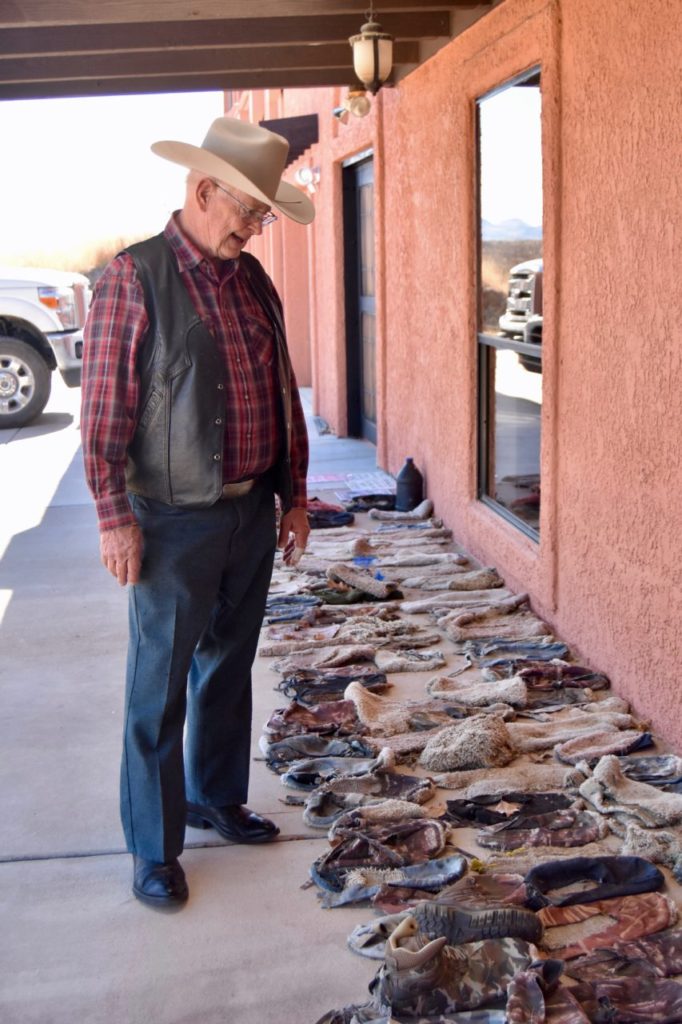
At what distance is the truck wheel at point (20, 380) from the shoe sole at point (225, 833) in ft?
32.7

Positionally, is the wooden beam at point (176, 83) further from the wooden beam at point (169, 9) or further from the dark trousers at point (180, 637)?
the dark trousers at point (180, 637)

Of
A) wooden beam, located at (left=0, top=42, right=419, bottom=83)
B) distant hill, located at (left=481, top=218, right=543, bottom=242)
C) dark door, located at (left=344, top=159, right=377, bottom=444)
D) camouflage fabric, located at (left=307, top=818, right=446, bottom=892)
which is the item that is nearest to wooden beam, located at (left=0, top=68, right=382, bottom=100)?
wooden beam, located at (left=0, top=42, right=419, bottom=83)

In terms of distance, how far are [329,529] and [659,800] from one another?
172 inches

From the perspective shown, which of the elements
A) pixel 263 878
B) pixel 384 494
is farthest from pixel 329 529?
pixel 263 878

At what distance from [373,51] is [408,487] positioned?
306cm

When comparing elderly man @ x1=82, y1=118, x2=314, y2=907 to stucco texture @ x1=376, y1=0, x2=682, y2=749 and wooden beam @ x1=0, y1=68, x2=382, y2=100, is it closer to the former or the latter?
stucco texture @ x1=376, y1=0, x2=682, y2=749

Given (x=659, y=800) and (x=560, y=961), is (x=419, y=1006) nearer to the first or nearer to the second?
(x=560, y=961)

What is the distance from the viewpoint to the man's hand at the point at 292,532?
12.8 ft

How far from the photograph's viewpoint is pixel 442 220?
770cm

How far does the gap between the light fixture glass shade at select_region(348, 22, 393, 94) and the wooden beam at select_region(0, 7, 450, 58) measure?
0.72 metres

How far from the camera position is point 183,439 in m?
3.31

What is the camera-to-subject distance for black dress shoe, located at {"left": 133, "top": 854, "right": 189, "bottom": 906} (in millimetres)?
3500

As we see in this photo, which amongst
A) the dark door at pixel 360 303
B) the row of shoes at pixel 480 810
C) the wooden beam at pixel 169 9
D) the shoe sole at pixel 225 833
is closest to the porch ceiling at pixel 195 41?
the wooden beam at pixel 169 9

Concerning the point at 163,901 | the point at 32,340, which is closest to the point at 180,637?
the point at 163,901
